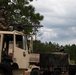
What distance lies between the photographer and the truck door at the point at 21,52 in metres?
20.0

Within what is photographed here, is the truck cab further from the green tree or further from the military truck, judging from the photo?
the green tree

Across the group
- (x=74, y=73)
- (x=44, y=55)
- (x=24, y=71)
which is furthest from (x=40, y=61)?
(x=24, y=71)

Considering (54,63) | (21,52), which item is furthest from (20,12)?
(21,52)

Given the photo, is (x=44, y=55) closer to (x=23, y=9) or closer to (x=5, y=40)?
(x=23, y=9)

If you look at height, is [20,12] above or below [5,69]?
above

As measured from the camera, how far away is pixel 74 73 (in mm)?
30969

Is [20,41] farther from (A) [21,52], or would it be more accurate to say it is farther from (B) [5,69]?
(B) [5,69]

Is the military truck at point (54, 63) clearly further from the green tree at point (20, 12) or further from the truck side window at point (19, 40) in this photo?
the truck side window at point (19, 40)

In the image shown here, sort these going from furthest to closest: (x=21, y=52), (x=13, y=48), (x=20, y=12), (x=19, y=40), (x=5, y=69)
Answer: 1. (x=20, y=12)
2. (x=21, y=52)
3. (x=19, y=40)
4. (x=13, y=48)
5. (x=5, y=69)

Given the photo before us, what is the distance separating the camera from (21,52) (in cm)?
2028

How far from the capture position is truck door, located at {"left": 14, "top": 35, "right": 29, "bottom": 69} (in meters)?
20.0

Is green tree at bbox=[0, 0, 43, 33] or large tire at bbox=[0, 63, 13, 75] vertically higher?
green tree at bbox=[0, 0, 43, 33]

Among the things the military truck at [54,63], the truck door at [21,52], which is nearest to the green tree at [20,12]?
the military truck at [54,63]

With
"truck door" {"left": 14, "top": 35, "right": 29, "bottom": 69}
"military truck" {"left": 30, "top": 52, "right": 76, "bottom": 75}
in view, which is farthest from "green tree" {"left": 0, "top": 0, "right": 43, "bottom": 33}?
"truck door" {"left": 14, "top": 35, "right": 29, "bottom": 69}
